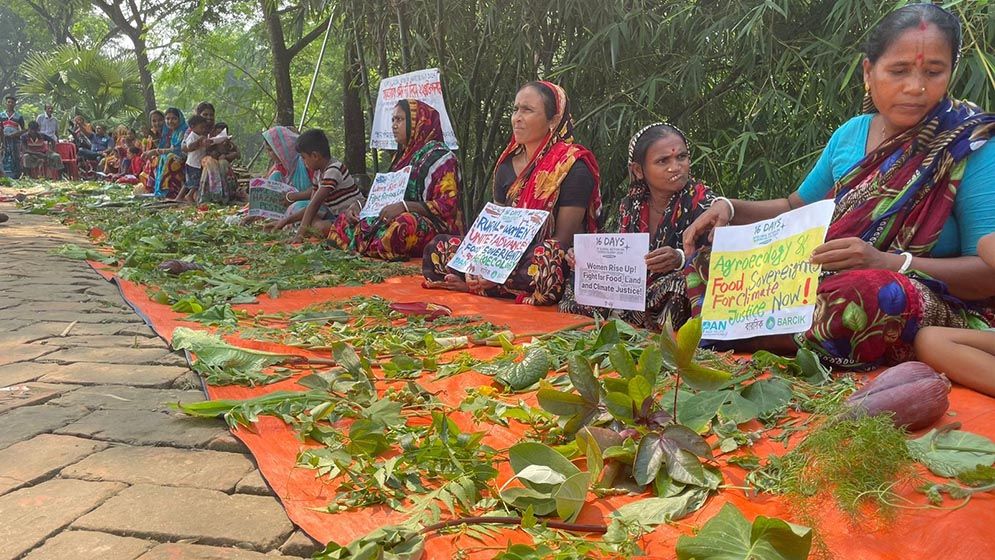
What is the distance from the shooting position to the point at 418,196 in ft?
18.8

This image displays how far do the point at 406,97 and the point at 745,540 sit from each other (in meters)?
5.19

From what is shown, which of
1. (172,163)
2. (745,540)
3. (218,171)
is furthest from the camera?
(172,163)

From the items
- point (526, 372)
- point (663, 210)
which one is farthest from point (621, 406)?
point (663, 210)

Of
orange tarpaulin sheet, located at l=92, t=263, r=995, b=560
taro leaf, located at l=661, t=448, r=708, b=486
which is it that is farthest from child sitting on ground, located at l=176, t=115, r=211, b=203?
taro leaf, located at l=661, t=448, r=708, b=486

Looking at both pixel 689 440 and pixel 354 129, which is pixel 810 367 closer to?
pixel 689 440

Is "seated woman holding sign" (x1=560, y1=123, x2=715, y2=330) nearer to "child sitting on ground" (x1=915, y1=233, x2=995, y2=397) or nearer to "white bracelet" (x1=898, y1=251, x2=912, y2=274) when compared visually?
"white bracelet" (x1=898, y1=251, x2=912, y2=274)

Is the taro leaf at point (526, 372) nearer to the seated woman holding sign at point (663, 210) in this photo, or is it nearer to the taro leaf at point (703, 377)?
the taro leaf at point (703, 377)

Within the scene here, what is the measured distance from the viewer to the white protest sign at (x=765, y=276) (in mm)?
2305

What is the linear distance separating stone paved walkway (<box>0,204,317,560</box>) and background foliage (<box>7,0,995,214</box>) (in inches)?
112

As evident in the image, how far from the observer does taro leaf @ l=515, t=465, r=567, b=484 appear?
157 centimetres

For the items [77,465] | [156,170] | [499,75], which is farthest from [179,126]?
[77,465]

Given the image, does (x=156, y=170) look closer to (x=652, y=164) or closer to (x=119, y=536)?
(x=652, y=164)

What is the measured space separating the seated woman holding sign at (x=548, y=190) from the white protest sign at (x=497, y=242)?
0.08 metres

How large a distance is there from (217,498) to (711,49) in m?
3.55
